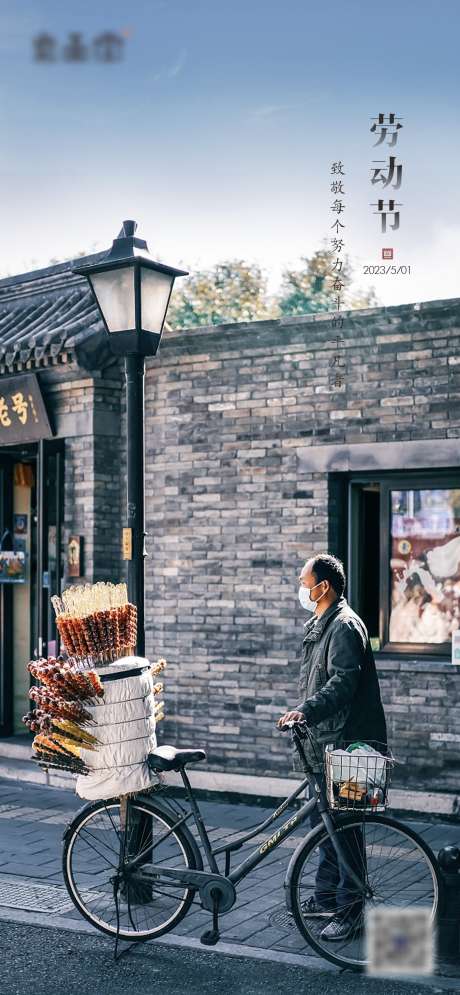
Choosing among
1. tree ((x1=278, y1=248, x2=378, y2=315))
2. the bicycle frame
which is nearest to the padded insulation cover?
the bicycle frame

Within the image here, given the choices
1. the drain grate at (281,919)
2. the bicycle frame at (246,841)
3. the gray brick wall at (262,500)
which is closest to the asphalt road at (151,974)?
the bicycle frame at (246,841)

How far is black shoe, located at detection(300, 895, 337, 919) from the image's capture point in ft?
17.8

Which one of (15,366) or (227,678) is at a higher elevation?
(15,366)

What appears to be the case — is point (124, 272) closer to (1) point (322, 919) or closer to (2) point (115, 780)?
(2) point (115, 780)

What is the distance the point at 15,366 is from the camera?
10594 mm

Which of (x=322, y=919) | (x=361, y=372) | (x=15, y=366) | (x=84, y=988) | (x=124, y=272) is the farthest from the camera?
(x=15, y=366)

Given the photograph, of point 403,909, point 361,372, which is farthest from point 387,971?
point 361,372

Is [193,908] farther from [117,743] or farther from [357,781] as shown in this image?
[357,781]

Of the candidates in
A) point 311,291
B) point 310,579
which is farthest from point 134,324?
point 311,291

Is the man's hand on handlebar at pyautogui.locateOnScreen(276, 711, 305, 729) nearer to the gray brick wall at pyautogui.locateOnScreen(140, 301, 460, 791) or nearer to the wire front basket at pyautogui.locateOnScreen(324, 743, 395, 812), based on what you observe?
the wire front basket at pyautogui.locateOnScreen(324, 743, 395, 812)

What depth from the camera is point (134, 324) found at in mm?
6773

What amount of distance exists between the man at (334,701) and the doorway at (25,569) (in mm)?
4759

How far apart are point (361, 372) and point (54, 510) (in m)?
3.53

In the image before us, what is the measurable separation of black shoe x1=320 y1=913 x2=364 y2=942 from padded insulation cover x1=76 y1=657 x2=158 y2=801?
110 cm
